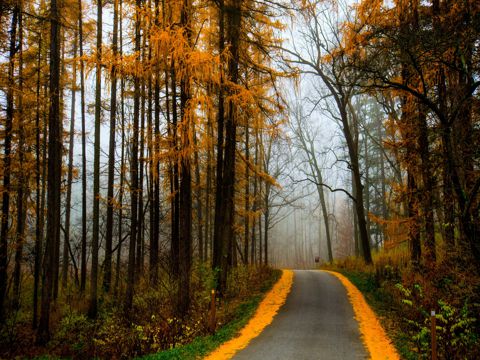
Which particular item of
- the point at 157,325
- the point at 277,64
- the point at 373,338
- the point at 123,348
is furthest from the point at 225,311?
the point at 277,64

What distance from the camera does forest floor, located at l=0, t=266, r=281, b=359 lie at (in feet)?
31.1

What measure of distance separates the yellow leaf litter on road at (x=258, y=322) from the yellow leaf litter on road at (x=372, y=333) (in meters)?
2.22

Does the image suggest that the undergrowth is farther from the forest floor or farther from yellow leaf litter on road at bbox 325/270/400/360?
the forest floor

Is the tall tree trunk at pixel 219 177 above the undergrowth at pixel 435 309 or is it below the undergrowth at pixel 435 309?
above

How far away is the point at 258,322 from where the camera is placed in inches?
393

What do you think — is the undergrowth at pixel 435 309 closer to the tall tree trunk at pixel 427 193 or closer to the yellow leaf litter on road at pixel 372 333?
the yellow leaf litter on road at pixel 372 333

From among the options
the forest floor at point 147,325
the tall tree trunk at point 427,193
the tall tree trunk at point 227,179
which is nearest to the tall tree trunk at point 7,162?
the forest floor at point 147,325

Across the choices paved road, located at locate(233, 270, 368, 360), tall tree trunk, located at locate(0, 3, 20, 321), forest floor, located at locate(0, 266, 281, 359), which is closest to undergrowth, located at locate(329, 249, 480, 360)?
paved road, located at locate(233, 270, 368, 360)

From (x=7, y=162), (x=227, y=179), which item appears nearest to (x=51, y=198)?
(x=7, y=162)

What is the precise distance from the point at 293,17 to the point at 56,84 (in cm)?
763

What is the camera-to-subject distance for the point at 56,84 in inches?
502

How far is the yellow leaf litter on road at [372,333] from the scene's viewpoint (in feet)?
24.5

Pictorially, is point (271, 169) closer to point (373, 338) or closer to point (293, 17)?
point (293, 17)

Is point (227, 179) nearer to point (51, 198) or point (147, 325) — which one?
point (147, 325)
